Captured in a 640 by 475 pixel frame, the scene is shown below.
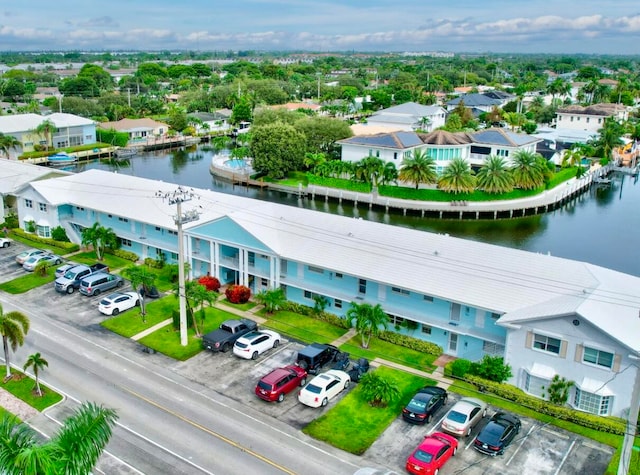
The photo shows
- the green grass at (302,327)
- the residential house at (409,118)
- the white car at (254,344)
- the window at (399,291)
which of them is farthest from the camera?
the residential house at (409,118)

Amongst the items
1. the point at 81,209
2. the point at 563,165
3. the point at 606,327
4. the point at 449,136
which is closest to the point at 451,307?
the point at 606,327

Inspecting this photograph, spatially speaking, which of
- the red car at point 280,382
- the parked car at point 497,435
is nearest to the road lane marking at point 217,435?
the red car at point 280,382

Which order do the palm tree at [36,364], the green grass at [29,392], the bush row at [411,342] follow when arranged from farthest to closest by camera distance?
the bush row at [411,342]
the palm tree at [36,364]
the green grass at [29,392]

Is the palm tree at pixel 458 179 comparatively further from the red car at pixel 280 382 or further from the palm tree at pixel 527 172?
the red car at pixel 280 382

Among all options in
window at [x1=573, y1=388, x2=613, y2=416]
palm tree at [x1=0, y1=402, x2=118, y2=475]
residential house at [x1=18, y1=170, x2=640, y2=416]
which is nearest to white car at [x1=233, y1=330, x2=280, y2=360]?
residential house at [x1=18, y1=170, x2=640, y2=416]

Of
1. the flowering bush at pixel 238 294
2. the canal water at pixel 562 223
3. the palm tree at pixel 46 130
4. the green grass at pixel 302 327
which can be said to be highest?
the palm tree at pixel 46 130

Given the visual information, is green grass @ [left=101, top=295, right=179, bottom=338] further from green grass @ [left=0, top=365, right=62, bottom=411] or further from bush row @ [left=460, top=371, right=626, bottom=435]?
bush row @ [left=460, top=371, right=626, bottom=435]
